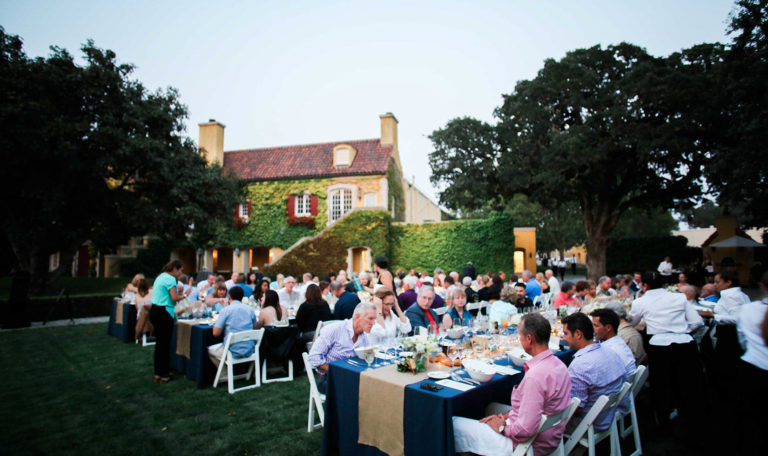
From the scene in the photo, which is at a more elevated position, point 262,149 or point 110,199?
point 262,149

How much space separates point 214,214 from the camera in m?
21.4

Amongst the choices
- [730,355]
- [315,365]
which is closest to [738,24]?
[730,355]

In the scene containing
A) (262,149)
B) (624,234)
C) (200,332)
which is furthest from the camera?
(624,234)

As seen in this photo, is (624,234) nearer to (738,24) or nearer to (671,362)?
(738,24)

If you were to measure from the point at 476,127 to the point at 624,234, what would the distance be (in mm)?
30557

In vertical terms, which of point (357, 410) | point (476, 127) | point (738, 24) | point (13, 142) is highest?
point (738, 24)

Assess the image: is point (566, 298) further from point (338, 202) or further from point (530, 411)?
point (338, 202)

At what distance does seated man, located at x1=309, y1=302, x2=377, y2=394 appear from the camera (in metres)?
4.53

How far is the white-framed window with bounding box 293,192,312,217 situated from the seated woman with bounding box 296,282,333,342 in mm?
21723

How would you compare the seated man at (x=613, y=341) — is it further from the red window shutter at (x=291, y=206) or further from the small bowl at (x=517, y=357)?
the red window shutter at (x=291, y=206)

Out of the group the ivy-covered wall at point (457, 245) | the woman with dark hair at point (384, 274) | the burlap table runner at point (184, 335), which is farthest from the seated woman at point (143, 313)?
the ivy-covered wall at point (457, 245)

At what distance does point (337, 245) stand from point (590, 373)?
22042mm

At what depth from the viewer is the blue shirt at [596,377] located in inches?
142

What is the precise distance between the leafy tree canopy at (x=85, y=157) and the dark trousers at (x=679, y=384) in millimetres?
18348
